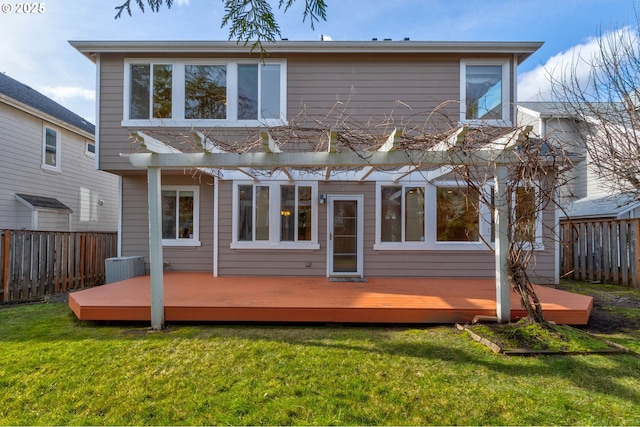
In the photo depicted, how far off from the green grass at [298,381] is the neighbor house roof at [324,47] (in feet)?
18.2

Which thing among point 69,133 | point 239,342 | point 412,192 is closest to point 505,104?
point 412,192

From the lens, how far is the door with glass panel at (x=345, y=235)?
6.63 m

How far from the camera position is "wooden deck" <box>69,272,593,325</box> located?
420cm

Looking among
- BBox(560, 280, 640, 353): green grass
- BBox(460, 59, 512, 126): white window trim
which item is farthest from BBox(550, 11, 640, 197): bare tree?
BBox(560, 280, 640, 353): green grass

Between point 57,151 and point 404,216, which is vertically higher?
point 57,151

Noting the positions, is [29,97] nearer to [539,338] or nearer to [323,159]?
[323,159]

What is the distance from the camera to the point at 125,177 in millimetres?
7523

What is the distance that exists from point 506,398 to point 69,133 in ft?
46.3

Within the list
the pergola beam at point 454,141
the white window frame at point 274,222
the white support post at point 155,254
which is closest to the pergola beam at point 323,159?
the pergola beam at point 454,141

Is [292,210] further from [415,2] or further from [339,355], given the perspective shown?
[415,2]

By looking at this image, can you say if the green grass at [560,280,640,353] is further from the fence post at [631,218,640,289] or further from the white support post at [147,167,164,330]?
the white support post at [147,167,164,330]

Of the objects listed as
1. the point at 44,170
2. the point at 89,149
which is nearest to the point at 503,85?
the point at 44,170

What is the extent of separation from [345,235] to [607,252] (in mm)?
6513

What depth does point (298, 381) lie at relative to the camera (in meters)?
2.79
